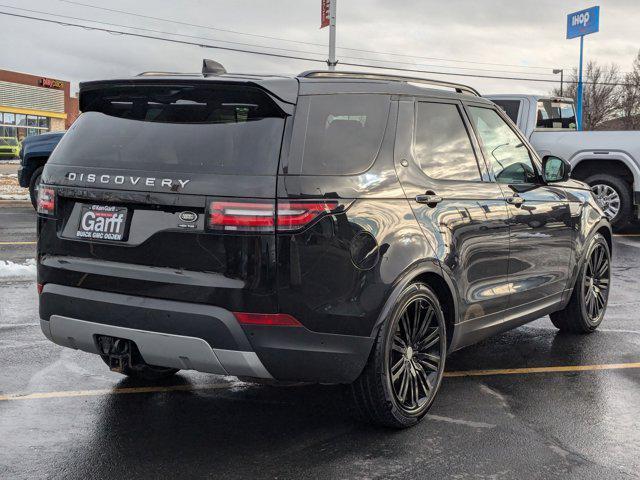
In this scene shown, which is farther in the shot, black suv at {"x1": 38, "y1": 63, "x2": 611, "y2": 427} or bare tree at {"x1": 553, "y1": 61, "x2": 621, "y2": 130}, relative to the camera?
bare tree at {"x1": 553, "y1": 61, "x2": 621, "y2": 130}

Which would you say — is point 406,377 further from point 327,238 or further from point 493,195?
point 493,195

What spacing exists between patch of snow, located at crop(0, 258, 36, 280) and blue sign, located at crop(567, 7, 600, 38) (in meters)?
37.1

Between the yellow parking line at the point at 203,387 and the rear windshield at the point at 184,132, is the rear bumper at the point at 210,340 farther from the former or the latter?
the yellow parking line at the point at 203,387

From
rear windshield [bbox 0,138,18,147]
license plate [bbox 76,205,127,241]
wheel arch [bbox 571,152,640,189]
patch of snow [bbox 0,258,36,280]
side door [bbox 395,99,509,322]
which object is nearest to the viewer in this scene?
license plate [bbox 76,205,127,241]

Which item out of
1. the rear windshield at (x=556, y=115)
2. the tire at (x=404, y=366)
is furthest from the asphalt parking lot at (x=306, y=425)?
the rear windshield at (x=556, y=115)

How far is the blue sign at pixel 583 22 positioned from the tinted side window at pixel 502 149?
3798cm

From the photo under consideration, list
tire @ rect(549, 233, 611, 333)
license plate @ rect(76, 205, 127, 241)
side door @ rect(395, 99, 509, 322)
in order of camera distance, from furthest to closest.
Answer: tire @ rect(549, 233, 611, 333) → side door @ rect(395, 99, 509, 322) → license plate @ rect(76, 205, 127, 241)

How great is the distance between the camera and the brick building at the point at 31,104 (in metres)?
70.0

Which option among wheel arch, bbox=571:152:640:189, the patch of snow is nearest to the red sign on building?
wheel arch, bbox=571:152:640:189

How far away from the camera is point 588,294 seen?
639 cm

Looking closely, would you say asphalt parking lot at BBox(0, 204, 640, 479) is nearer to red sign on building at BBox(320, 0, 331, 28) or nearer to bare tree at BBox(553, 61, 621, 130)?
red sign on building at BBox(320, 0, 331, 28)

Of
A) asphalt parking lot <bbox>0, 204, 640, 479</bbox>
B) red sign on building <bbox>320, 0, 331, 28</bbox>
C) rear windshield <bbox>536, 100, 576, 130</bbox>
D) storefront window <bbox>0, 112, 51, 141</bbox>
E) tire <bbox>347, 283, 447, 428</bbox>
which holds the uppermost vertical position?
red sign on building <bbox>320, 0, 331, 28</bbox>

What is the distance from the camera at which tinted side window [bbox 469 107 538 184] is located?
5.02 m

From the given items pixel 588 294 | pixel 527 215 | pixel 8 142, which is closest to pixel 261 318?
pixel 527 215
